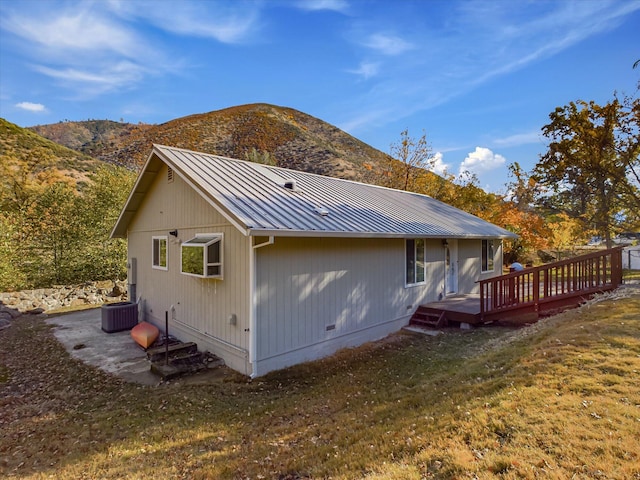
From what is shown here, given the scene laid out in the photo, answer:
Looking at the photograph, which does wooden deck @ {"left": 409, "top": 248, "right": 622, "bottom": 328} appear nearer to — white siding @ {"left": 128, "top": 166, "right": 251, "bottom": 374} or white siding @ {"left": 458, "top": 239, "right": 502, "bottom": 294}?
white siding @ {"left": 458, "top": 239, "right": 502, "bottom": 294}

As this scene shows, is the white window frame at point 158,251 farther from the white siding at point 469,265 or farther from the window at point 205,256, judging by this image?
the white siding at point 469,265

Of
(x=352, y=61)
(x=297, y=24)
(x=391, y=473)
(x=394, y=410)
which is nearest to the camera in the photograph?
(x=391, y=473)

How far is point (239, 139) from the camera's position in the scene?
132 feet

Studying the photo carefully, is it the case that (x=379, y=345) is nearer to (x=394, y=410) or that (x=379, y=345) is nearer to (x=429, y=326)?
(x=429, y=326)

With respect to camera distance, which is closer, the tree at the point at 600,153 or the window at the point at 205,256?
the window at the point at 205,256

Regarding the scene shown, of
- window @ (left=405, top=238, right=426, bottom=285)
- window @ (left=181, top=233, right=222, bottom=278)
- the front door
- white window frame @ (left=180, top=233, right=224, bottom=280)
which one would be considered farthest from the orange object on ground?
the front door

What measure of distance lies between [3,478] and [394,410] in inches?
167

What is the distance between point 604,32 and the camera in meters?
9.26

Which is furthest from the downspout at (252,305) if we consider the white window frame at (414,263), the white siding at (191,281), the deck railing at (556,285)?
the deck railing at (556,285)

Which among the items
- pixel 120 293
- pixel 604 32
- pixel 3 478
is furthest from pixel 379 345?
pixel 120 293

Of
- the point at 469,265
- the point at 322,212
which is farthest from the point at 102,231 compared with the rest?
the point at 469,265

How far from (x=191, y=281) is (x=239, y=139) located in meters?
35.7

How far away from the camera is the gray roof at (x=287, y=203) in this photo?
20.1 ft

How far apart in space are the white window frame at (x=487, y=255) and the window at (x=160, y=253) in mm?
11021
